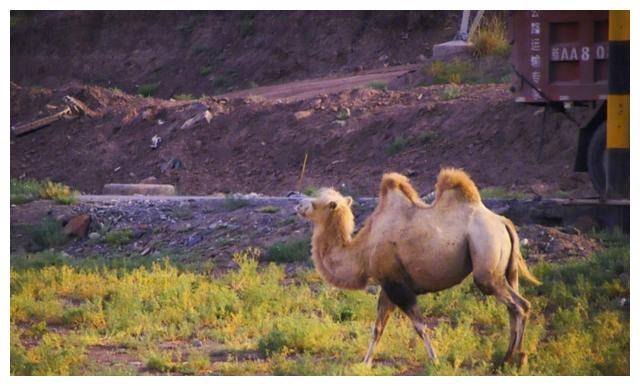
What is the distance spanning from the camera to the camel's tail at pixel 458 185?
9.37 metres

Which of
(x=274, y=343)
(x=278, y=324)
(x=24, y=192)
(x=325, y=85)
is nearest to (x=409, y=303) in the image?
(x=274, y=343)

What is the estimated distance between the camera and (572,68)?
55.3 ft

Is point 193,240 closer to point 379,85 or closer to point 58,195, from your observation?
point 58,195

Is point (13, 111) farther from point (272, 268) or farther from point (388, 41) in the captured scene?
point (272, 268)

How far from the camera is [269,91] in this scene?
3253 centimetres

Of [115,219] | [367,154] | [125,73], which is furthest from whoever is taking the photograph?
[125,73]

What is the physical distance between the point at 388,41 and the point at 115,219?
20400mm

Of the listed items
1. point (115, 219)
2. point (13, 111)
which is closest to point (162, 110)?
point (13, 111)

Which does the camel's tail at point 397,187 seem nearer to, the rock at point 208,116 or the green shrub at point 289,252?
the green shrub at point 289,252

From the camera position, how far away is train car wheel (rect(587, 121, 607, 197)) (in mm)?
16406

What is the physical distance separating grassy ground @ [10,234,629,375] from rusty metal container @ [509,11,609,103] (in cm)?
308

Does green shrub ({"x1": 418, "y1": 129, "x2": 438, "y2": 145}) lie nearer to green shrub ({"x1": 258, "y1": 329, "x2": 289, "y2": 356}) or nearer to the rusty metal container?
the rusty metal container

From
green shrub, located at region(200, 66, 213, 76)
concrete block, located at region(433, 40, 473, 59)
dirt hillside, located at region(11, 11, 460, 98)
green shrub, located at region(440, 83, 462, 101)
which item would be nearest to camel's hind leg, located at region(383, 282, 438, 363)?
green shrub, located at region(440, 83, 462, 101)

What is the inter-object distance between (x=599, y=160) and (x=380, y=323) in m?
7.89
